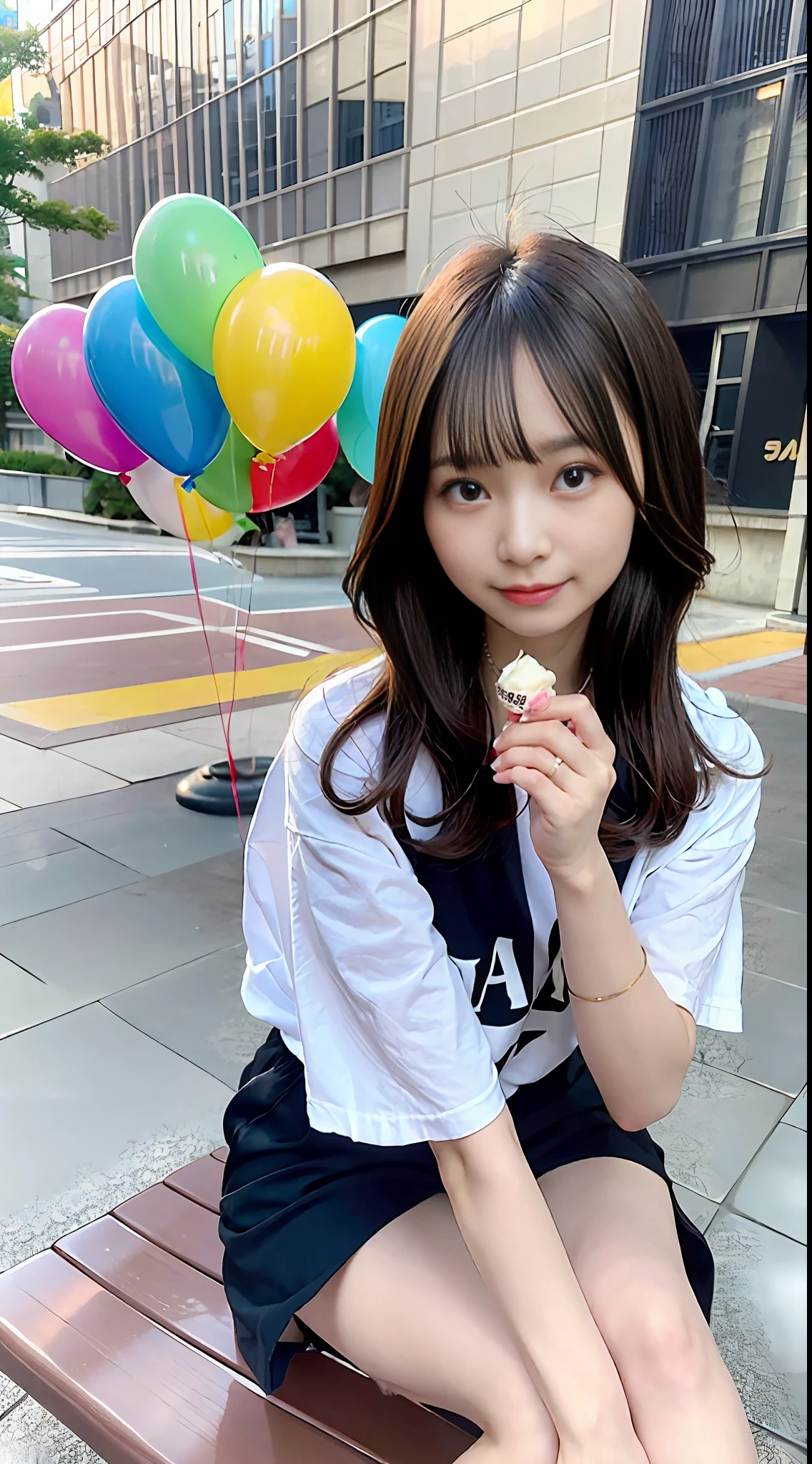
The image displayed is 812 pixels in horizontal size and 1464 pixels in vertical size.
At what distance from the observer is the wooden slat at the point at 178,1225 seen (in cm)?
125

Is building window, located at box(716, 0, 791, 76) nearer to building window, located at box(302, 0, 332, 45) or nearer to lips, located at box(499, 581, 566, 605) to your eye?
building window, located at box(302, 0, 332, 45)

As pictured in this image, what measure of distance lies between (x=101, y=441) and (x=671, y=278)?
3340mm

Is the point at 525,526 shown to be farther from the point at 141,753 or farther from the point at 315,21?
the point at 315,21

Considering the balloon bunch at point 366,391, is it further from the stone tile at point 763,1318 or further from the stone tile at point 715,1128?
the stone tile at point 763,1318

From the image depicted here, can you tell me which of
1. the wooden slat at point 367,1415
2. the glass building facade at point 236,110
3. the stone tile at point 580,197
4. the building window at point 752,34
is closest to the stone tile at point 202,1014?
the wooden slat at point 367,1415

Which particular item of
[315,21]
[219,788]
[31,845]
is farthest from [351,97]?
[31,845]

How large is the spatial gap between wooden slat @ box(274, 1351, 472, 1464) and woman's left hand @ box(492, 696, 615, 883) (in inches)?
25.5

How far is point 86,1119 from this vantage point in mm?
1951

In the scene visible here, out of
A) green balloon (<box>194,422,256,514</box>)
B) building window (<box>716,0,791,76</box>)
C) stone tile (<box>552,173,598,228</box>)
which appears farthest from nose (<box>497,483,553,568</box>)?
building window (<box>716,0,791,76</box>)

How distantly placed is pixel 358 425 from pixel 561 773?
6.90ft

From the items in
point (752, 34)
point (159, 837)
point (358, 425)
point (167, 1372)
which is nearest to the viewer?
point (167, 1372)

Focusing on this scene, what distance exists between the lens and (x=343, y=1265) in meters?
1.01

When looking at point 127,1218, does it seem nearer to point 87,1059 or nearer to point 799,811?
point 87,1059

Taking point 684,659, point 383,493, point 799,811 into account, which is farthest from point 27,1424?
point 684,659
